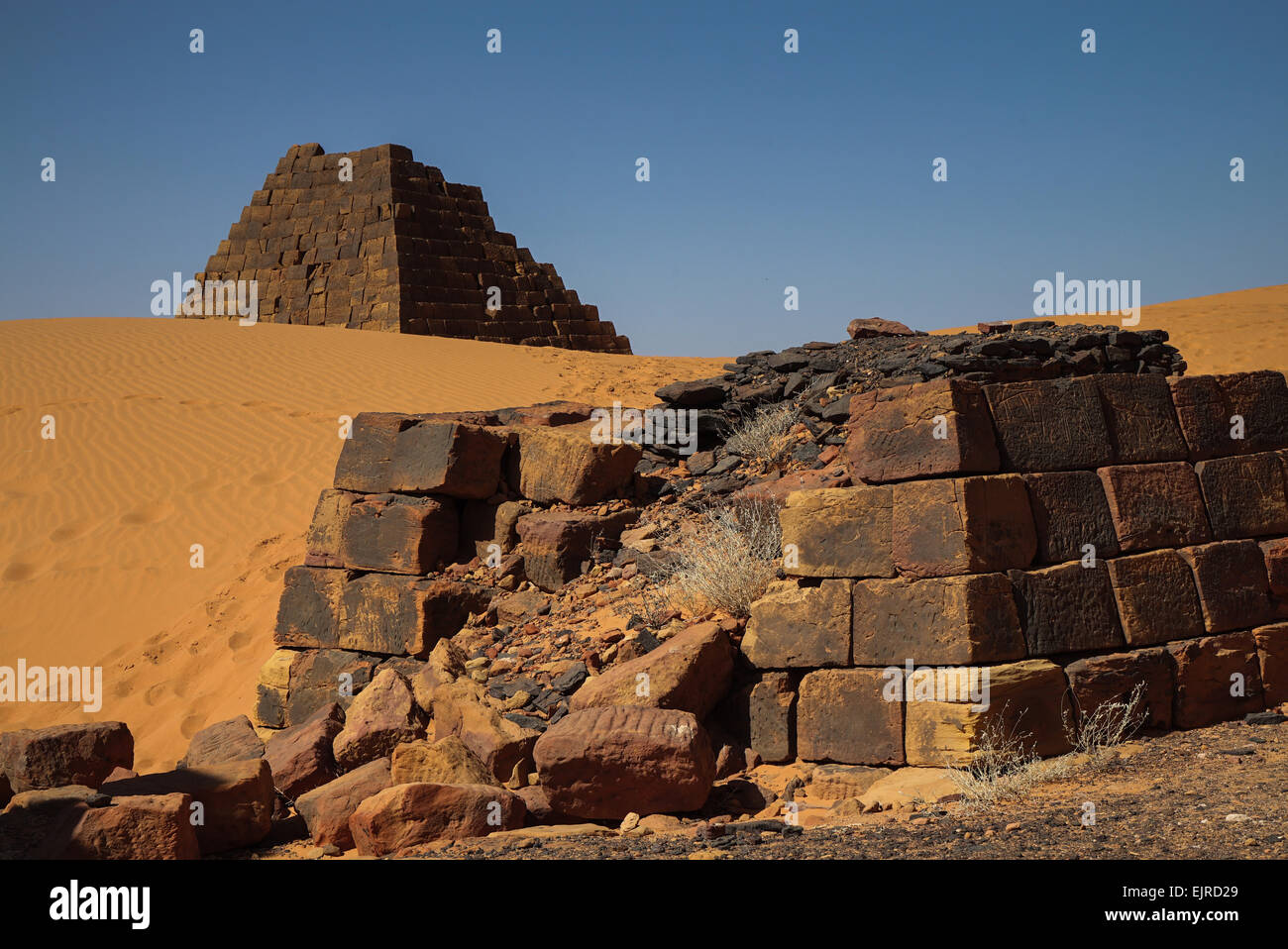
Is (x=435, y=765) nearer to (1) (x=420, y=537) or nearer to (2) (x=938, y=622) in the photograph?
(1) (x=420, y=537)

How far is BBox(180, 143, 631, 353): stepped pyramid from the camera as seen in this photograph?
29.0 meters

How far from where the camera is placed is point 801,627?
631 centimetres

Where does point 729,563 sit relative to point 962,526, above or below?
below

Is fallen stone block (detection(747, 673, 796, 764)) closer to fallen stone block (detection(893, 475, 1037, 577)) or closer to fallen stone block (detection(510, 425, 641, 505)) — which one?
fallen stone block (detection(893, 475, 1037, 577))

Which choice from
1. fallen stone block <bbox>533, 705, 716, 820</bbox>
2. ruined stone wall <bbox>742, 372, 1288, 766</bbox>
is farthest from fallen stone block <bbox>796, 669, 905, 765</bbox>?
fallen stone block <bbox>533, 705, 716, 820</bbox>

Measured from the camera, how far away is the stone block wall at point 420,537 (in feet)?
26.3

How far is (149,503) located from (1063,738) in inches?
456

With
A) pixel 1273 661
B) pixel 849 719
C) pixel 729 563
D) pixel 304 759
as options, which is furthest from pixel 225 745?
pixel 1273 661

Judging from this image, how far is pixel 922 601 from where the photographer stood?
5.89 metres

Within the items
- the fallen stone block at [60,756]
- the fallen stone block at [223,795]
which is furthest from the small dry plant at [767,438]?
the fallen stone block at [60,756]

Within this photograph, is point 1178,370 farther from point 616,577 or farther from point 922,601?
point 616,577

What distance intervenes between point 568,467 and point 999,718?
3.96 meters

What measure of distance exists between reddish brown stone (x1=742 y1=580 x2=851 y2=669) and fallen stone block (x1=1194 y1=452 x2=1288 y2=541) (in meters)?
2.54
